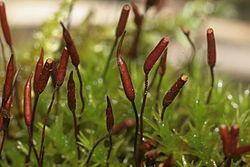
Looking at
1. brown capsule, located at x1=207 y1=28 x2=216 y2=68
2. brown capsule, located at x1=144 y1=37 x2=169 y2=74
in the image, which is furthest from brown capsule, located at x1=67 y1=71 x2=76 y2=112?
brown capsule, located at x1=207 y1=28 x2=216 y2=68

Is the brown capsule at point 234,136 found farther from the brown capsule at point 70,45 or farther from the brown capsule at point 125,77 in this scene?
the brown capsule at point 70,45

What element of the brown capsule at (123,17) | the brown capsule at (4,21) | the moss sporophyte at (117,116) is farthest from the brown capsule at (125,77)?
the brown capsule at (4,21)

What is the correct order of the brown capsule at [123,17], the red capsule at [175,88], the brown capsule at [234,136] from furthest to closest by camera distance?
the brown capsule at [123,17] → the red capsule at [175,88] → the brown capsule at [234,136]

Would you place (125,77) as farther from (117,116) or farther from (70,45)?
(117,116)

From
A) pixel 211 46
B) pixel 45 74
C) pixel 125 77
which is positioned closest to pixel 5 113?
pixel 45 74

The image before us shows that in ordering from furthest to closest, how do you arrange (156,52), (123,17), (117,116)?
(117,116), (123,17), (156,52)

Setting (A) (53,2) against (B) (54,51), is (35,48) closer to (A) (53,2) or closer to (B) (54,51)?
(B) (54,51)

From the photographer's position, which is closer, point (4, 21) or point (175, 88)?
point (175, 88)

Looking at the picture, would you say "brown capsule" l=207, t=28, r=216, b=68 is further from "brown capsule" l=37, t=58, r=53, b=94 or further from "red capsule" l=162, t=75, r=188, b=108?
"brown capsule" l=37, t=58, r=53, b=94

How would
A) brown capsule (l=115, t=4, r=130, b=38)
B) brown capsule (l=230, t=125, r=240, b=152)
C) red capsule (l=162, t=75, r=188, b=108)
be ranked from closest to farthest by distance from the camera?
brown capsule (l=230, t=125, r=240, b=152)
red capsule (l=162, t=75, r=188, b=108)
brown capsule (l=115, t=4, r=130, b=38)

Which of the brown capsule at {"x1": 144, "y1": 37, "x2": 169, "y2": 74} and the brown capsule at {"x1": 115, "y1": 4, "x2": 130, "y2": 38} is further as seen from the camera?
the brown capsule at {"x1": 115, "y1": 4, "x2": 130, "y2": 38}

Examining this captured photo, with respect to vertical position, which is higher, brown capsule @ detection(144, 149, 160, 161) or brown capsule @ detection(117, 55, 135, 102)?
brown capsule @ detection(117, 55, 135, 102)
